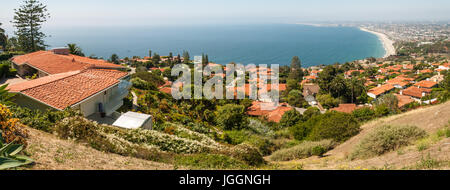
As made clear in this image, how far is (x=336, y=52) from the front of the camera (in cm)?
14238

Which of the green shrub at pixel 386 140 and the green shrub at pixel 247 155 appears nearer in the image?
the green shrub at pixel 386 140

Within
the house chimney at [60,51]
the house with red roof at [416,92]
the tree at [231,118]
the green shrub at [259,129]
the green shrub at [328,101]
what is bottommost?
the green shrub at [328,101]

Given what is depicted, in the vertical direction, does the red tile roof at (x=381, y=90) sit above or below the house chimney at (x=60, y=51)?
below

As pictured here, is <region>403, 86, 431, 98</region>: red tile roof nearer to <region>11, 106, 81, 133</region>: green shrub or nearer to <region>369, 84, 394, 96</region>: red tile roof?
<region>369, 84, 394, 96</region>: red tile roof

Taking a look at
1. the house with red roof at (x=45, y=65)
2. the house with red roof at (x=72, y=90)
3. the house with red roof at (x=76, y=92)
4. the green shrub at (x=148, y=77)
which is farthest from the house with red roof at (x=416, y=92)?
the house with red roof at (x=76, y=92)

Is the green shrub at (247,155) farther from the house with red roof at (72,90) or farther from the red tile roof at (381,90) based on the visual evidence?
the red tile roof at (381,90)

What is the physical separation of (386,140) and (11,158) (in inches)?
326

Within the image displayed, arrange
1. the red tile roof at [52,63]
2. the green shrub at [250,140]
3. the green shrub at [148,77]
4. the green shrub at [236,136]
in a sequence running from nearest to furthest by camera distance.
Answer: the green shrub at [250,140] → the green shrub at [236,136] → the red tile roof at [52,63] → the green shrub at [148,77]

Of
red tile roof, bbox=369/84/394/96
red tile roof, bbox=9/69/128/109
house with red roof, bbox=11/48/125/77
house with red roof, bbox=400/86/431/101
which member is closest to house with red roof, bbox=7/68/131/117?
red tile roof, bbox=9/69/128/109

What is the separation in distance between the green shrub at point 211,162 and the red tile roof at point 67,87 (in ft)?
19.3

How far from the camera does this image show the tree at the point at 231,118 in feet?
56.0
